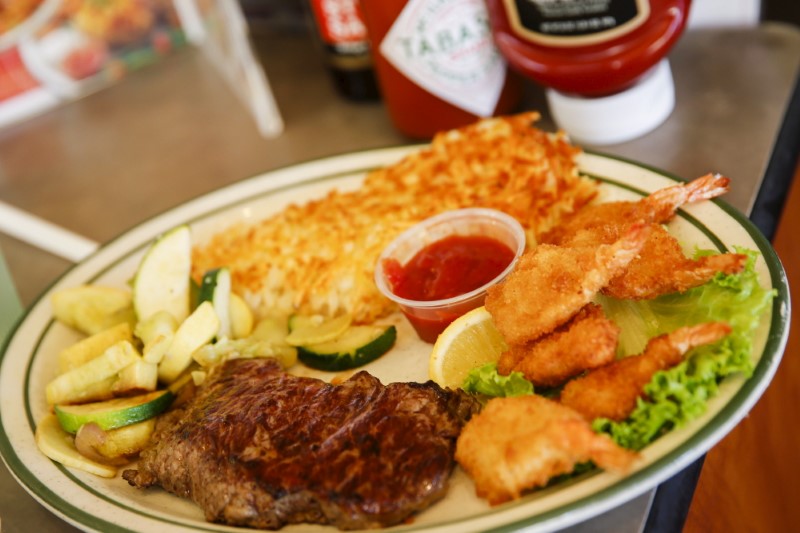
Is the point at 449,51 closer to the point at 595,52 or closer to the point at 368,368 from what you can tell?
the point at 595,52

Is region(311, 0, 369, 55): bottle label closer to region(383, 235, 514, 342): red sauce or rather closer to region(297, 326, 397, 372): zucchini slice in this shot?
region(383, 235, 514, 342): red sauce

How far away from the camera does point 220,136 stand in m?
3.95

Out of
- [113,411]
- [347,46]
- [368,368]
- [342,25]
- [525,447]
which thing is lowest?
[368,368]

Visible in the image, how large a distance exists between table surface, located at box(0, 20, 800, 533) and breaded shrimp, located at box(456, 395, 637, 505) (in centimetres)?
112

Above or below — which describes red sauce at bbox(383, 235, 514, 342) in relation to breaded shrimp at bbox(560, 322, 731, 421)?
below

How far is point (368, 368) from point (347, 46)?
1663 mm

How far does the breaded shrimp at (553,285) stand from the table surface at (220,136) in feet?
2.66

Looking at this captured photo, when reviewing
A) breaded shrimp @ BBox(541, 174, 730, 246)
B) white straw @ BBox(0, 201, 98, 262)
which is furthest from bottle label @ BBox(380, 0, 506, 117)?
white straw @ BBox(0, 201, 98, 262)

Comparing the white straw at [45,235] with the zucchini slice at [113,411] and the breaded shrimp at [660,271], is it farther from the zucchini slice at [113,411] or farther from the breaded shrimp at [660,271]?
the breaded shrimp at [660,271]

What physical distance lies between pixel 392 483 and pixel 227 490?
1.28 feet

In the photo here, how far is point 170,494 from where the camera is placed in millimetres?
2045

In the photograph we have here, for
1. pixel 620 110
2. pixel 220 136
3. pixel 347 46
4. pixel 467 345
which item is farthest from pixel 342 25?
pixel 467 345

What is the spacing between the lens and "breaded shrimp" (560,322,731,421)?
1665 mm

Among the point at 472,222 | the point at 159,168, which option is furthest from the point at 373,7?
the point at 159,168
